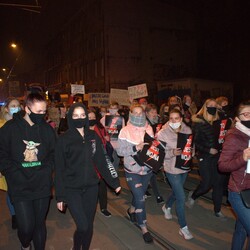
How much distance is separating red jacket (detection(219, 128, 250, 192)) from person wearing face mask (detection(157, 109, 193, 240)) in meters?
1.42

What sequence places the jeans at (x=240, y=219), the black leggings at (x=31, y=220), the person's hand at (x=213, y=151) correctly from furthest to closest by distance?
the person's hand at (x=213, y=151)
the black leggings at (x=31, y=220)
the jeans at (x=240, y=219)

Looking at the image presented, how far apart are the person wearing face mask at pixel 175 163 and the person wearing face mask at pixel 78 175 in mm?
1556

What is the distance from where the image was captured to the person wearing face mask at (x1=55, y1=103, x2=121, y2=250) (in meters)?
3.57

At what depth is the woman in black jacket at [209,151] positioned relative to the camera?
5.50 m

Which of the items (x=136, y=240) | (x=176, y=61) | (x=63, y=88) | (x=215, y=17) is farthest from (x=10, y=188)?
(x=63, y=88)

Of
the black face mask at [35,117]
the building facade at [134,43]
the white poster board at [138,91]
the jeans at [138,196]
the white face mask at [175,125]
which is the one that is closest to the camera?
the black face mask at [35,117]

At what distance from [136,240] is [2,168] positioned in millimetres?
2366

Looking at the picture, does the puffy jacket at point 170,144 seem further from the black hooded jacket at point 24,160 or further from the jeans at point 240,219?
the black hooded jacket at point 24,160

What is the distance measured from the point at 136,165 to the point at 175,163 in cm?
64

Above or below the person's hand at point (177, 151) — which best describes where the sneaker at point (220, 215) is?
below

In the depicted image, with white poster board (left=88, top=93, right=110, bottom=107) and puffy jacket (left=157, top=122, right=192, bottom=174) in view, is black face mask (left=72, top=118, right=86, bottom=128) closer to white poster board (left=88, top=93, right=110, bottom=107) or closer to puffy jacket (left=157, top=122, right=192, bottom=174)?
puffy jacket (left=157, top=122, right=192, bottom=174)

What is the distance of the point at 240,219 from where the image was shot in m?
3.40

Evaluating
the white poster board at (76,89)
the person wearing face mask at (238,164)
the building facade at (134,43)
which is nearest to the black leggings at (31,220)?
the person wearing face mask at (238,164)

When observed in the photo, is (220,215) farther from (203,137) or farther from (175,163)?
(175,163)
